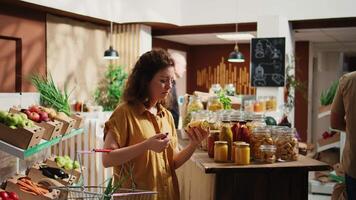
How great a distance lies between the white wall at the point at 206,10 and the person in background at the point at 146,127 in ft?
16.3

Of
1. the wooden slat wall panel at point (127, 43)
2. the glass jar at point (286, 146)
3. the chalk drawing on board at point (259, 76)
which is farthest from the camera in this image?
the wooden slat wall panel at point (127, 43)

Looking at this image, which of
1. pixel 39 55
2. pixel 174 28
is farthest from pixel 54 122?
pixel 174 28

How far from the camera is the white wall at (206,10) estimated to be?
23.5 ft

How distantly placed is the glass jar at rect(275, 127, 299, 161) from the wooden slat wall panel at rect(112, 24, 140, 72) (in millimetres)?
6377

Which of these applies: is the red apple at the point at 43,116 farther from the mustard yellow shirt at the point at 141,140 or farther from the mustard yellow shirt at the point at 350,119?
the mustard yellow shirt at the point at 350,119

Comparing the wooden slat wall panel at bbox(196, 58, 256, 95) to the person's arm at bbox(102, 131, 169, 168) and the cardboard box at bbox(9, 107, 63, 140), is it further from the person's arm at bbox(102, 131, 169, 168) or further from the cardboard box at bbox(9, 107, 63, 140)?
the person's arm at bbox(102, 131, 169, 168)

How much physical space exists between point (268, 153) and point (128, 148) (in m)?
0.70

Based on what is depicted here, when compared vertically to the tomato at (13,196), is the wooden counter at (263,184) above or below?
above

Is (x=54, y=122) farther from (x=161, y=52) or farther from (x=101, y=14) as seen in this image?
(x=101, y=14)

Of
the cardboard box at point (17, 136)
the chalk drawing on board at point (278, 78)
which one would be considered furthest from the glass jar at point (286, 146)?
the chalk drawing on board at point (278, 78)

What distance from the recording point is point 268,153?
217cm

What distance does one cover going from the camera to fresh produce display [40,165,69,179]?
3.04m

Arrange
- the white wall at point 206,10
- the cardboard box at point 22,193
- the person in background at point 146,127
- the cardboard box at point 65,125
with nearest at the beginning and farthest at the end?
the person in background at point 146,127, the cardboard box at point 22,193, the cardboard box at point 65,125, the white wall at point 206,10

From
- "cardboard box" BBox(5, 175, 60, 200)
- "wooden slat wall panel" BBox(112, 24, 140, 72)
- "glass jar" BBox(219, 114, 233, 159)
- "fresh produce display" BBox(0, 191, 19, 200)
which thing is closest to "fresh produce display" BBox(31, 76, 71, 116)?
"cardboard box" BBox(5, 175, 60, 200)
